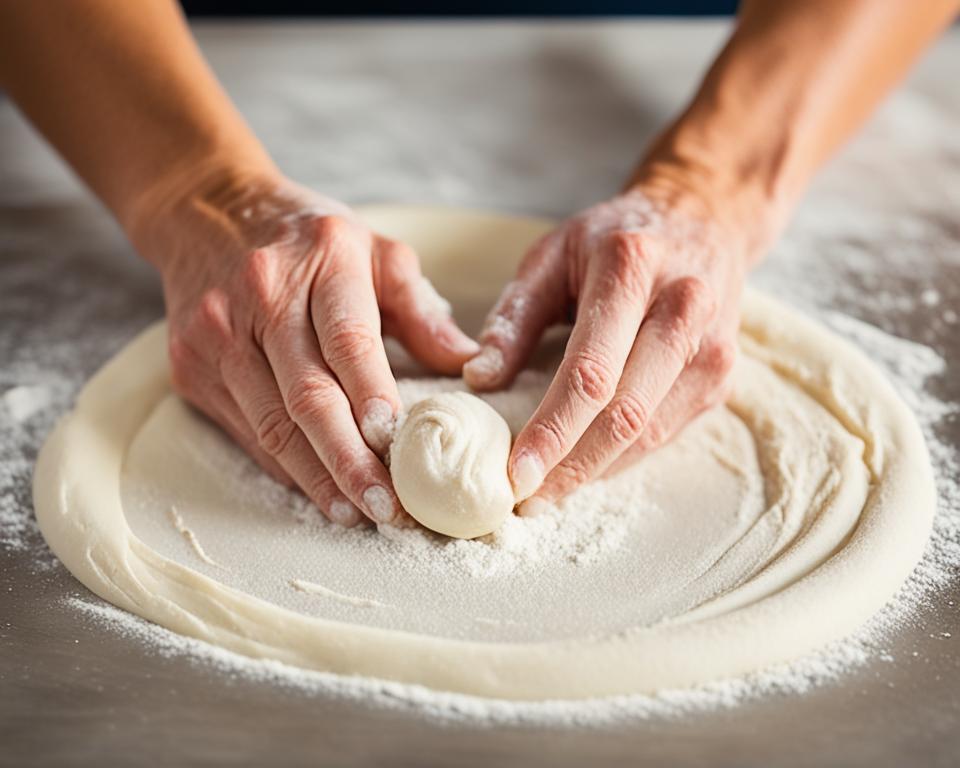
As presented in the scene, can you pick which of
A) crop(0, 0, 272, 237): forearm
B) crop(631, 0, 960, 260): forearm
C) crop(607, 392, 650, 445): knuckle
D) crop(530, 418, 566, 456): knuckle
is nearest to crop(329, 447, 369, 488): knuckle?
crop(530, 418, 566, 456): knuckle

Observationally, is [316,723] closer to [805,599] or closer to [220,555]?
[220,555]

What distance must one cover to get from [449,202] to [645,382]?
1.09 meters

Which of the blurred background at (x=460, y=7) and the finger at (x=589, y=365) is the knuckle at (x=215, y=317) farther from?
the blurred background at (x=460, y=7)

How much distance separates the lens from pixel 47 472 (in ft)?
5.27

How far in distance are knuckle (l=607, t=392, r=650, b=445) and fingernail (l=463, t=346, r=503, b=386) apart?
8.7 inches

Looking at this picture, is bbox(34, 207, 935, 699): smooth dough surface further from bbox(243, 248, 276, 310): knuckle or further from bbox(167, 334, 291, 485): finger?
bbox(243, 248, 276, 310): knuckle

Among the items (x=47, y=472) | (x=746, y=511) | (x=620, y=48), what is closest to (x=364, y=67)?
(x=620, y=48)

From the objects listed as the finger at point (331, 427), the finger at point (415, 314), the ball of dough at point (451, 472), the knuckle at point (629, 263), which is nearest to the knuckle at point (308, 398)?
the finger at point (331, 427)

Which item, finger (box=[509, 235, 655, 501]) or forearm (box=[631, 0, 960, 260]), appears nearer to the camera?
finger (box=[509, 235, 655, 501])

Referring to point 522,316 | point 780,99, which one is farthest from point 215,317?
point 780,99

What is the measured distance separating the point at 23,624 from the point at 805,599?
3.19ft

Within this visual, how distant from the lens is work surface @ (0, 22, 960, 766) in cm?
119

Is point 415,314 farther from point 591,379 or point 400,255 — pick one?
point 591,379

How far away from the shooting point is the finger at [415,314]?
1.65m
